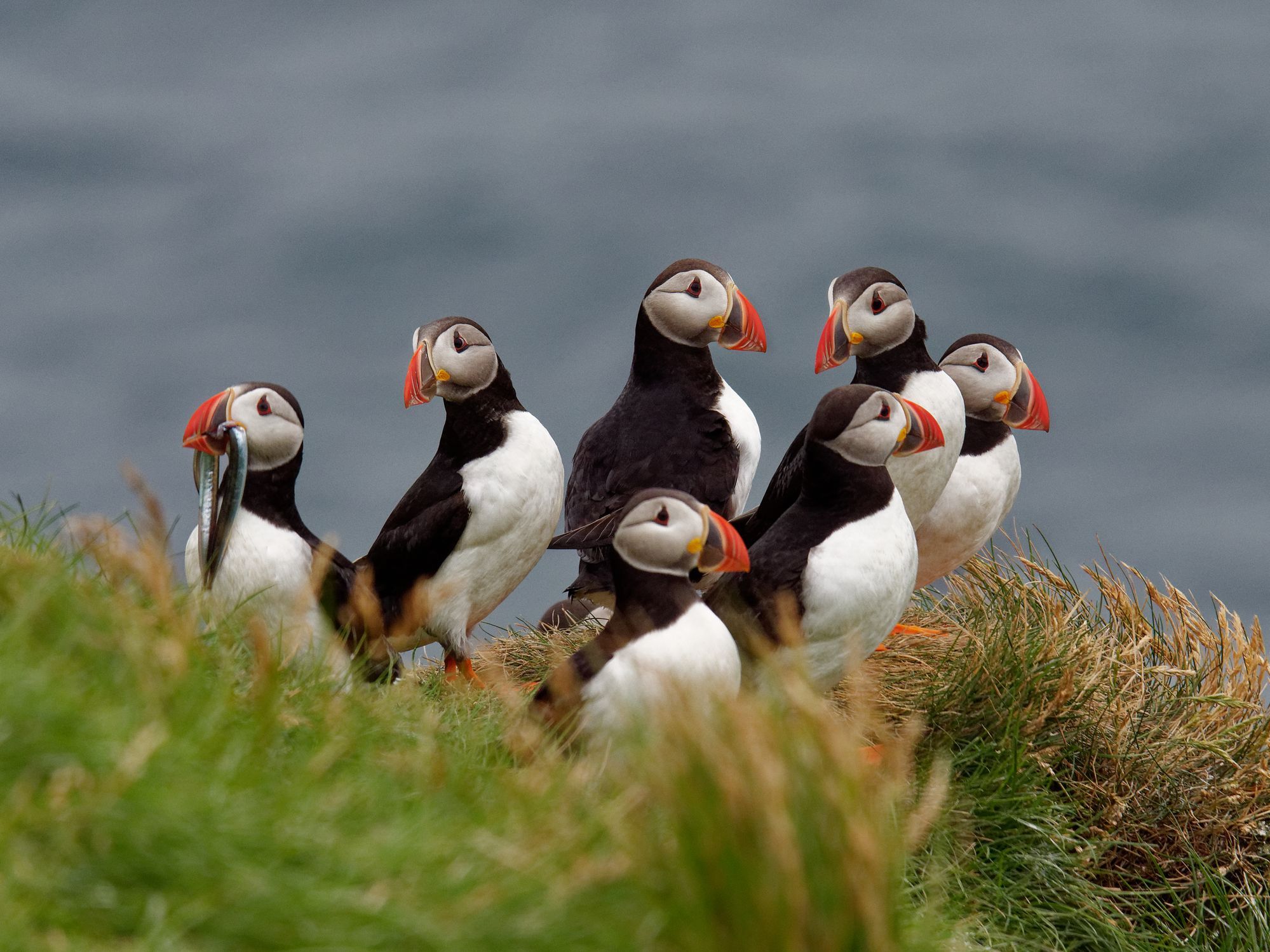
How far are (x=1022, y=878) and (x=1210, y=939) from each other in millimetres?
1284

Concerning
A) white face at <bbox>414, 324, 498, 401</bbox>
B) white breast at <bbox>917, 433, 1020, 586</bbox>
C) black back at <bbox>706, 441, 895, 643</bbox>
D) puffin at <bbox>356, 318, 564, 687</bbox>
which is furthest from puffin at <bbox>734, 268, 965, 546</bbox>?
white face at <bbox>414, 324, 498, 401</bbox>

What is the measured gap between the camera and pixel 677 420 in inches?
284

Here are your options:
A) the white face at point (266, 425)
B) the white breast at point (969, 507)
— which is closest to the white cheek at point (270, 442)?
the white face at point (266, 425)

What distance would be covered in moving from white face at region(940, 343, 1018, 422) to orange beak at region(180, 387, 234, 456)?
373 cm

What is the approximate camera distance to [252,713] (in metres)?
4.03

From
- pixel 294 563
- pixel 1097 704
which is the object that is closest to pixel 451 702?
pixel 294 563

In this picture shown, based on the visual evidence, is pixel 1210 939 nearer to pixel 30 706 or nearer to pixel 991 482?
pixel 991 482

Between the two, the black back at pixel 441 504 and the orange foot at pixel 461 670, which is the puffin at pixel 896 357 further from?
the orange foot at pixel 461 670

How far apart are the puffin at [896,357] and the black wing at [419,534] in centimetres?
133

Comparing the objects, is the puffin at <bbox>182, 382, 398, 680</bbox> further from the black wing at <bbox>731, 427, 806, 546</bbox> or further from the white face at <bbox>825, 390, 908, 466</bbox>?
the white face at <bbox>825, 390, 908, 466</bbox>

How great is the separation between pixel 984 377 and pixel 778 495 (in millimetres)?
1796

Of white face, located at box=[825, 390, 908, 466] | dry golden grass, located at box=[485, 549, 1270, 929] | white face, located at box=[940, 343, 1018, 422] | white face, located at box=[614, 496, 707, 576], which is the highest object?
white face, located at box=[614, 496, 707, 576]

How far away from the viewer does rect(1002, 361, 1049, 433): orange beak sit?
761 cm

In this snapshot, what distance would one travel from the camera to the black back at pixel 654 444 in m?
7.09
